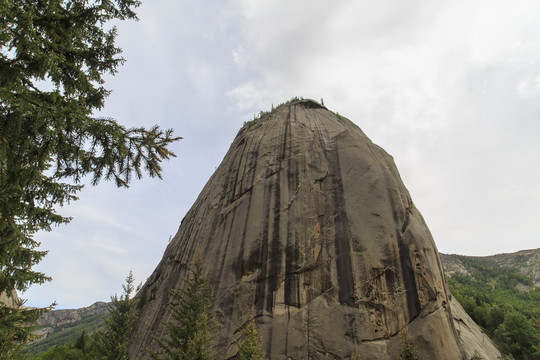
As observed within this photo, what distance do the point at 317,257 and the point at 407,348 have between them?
20.5ft

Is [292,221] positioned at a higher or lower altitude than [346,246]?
higher

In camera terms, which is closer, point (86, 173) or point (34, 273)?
point (86, 173)

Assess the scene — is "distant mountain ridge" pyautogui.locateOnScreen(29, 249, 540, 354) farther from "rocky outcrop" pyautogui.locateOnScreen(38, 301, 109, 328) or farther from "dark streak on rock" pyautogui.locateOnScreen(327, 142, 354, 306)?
"dark streak on rock" pyautogui.locateOnScreen(327, 142, 354, 306)

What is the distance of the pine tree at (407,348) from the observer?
13.0 meters

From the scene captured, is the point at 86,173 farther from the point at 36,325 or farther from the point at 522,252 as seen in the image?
the point at 522,252

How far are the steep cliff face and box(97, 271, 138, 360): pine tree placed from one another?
181 centimetres

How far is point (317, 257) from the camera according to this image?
1755 cm

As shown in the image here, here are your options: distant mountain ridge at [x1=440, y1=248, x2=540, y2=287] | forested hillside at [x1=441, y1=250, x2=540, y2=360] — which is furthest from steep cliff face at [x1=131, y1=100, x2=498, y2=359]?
distant mountain ridge at [x1=440, y1=248, x2=540, y2=287]

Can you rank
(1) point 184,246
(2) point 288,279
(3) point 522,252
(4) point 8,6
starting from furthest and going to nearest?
(3) point 522,252, (1) point 184,246, (2) point 288,279, (4) point 8,6

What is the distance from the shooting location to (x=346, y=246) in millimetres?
17453

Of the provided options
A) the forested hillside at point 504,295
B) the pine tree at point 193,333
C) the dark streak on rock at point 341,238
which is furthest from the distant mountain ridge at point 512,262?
the pine tree at point 193,333

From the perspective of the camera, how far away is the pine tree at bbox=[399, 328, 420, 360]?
13.0 m

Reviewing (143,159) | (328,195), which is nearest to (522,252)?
(328,195)

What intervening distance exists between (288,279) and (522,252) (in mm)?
186546
